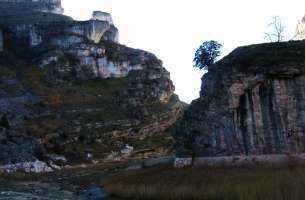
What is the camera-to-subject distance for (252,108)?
52.3m

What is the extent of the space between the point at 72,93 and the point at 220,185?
102648 mm

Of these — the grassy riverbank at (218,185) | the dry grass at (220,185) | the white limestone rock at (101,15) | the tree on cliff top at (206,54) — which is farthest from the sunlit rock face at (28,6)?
the dry grass at (220,185)

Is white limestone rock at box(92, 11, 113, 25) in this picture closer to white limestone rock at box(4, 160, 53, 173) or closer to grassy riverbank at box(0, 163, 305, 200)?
white limestone rock at box(4, 160, 53, 173)

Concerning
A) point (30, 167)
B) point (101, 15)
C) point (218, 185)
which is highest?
point (101, 15)

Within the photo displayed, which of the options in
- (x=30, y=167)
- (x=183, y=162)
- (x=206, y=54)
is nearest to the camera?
(x=183, y=162)

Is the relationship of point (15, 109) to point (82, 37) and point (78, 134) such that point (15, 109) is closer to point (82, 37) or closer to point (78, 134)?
point (78, 134)

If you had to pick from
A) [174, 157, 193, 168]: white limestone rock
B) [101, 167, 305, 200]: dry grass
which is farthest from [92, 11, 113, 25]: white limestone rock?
[101, 167, 305, 200]: dry grass

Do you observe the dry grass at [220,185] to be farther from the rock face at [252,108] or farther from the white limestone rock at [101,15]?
the white limestone rock at [101,15]

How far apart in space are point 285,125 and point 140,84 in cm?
9255

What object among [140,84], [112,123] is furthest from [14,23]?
[112,123]

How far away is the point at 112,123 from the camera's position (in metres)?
123

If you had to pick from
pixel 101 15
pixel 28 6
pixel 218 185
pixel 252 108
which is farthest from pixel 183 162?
pixel 101 15

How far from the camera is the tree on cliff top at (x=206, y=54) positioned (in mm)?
87881

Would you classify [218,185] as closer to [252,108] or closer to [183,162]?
[252,108]
